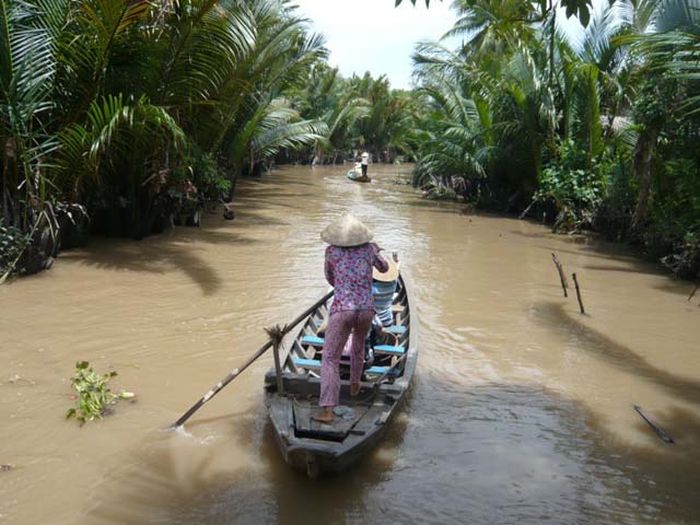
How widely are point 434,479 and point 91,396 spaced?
2.56 meters

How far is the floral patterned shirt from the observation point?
13.9ft

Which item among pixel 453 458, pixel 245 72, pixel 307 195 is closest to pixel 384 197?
pixel 307 195

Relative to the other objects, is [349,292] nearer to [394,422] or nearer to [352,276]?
[352,276]

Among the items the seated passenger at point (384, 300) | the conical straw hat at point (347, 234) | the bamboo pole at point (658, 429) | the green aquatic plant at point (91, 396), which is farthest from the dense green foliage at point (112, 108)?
the bamboo pole at point (658, 429)

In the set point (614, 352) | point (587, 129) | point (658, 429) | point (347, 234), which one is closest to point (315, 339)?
point (347, 234)

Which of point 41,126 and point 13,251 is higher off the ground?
point 41,126

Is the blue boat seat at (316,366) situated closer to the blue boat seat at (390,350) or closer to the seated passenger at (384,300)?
the blue boat seat at (390,350)

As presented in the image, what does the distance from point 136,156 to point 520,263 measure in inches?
263

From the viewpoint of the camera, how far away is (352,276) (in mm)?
4246

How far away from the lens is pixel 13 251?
767 centimetres

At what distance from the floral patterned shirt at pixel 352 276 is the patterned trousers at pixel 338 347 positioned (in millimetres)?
59

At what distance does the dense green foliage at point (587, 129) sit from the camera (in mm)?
9023

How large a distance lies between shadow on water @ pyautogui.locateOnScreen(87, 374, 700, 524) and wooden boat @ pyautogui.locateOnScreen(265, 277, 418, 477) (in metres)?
0.23

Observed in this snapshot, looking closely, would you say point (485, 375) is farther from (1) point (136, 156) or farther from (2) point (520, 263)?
(1) point (136, 156)
